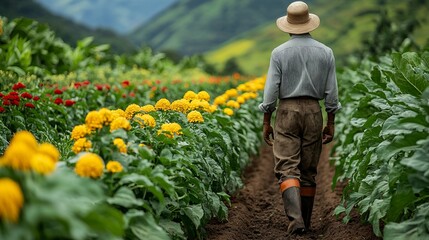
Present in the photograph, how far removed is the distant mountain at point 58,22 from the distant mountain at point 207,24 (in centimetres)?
8833

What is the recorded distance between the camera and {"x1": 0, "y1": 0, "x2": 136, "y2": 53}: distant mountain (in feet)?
130

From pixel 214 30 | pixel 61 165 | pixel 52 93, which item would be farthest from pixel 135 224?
pixel 214 30

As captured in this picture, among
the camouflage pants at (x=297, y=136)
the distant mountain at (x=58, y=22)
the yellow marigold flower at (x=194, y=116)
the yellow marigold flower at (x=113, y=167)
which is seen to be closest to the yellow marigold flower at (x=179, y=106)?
the yellow marigold flower at (x=194, y=116)

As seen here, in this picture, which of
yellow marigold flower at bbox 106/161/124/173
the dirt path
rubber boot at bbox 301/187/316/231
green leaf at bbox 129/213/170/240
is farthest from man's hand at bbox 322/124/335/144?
yellow marigold flower at bbox 106/161/124/173

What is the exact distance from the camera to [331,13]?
104 meters

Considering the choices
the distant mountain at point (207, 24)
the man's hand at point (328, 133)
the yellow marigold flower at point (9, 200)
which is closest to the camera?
the yellow marigold flower at point (9, 200)

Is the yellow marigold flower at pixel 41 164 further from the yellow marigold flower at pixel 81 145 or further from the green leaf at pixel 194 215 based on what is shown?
the green leaf at pixel 194 215

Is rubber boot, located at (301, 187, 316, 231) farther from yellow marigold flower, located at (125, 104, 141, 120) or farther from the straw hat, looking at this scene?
yellow marigold flower, located at (125, 104, 141, 120)

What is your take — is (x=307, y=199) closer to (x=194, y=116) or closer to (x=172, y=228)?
(x=194, y=116)

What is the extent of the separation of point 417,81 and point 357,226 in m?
1.58

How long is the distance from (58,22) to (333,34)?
148 feet

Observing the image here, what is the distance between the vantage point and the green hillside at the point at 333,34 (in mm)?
78688

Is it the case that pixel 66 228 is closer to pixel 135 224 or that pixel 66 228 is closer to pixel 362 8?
pixel 135 224

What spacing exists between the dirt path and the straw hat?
1924mm
